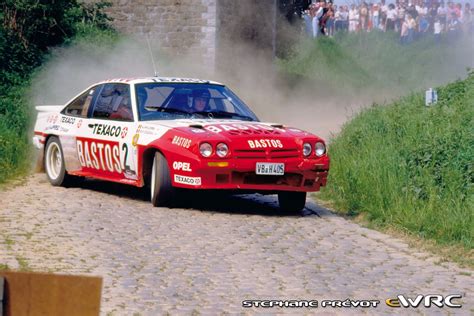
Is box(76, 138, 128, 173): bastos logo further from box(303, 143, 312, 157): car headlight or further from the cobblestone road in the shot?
box(303, 143, 312, 157): car headlight

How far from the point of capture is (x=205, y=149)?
471 inches

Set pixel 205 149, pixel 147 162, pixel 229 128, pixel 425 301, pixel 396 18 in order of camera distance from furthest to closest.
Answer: pixel 396 18 → pixel 147 162 → pixel 229 128 → pixel 205 149 → pixel 425 301

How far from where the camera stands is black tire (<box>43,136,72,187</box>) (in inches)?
569

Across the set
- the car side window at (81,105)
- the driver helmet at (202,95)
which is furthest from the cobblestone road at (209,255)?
the car side window at (81,105)

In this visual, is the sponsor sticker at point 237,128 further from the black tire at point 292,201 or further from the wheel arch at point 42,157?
the wheel arch at point 42,157

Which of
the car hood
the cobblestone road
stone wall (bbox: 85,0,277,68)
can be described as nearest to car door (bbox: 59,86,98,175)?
the cobblestone road

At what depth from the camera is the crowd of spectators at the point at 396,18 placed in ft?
144

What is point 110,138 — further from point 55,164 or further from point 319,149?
point 319,149

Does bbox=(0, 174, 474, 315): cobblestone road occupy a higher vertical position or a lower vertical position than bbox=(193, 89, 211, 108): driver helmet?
lower

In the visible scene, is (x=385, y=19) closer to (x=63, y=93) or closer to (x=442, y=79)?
(x=442, y=79)

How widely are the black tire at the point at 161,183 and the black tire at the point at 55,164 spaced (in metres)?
2.20

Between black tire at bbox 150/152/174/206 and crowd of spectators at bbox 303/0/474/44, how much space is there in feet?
102

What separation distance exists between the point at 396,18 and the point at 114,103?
108ft

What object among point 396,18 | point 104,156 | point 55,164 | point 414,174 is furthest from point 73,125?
point 396,18
